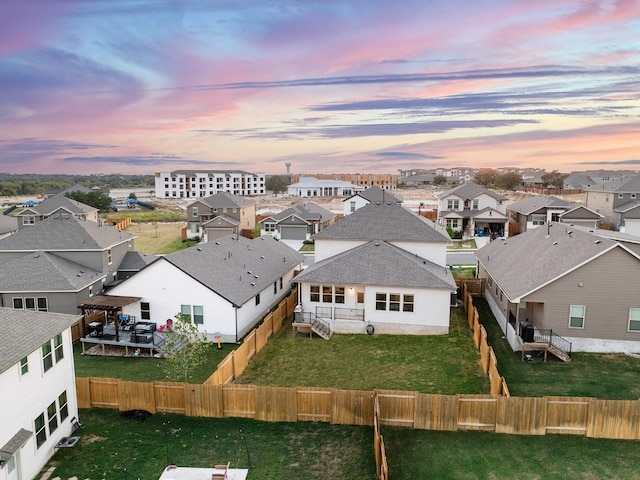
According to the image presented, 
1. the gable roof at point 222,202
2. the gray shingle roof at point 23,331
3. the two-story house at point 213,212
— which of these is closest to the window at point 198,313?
the gray shingle roof at point 23,331

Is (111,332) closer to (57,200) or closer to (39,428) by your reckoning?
(39,428)

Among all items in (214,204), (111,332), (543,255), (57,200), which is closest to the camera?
(111,332)

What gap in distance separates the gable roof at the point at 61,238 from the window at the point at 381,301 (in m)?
20.1

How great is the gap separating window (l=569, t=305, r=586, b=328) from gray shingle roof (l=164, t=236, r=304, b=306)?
17.4 meters

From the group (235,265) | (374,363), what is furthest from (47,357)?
(235,265)

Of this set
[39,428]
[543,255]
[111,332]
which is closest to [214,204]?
[111,332]

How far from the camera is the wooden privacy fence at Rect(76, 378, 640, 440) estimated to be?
1623 centimetres

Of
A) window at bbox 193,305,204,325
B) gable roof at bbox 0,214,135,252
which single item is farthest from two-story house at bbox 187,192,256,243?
window at bbox 193,305,204,325

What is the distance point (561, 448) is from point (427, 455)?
177 inches

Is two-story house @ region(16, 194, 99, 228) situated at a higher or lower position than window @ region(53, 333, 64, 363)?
higher

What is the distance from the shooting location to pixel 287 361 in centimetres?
2422

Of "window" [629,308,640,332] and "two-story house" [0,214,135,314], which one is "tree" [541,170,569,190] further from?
"two-story house" [0,214,135,314]

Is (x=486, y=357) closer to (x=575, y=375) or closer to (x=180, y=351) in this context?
(x=575, y=375)

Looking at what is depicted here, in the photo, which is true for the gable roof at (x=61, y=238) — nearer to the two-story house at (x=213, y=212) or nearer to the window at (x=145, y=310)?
the window at (x=145, y=310)
